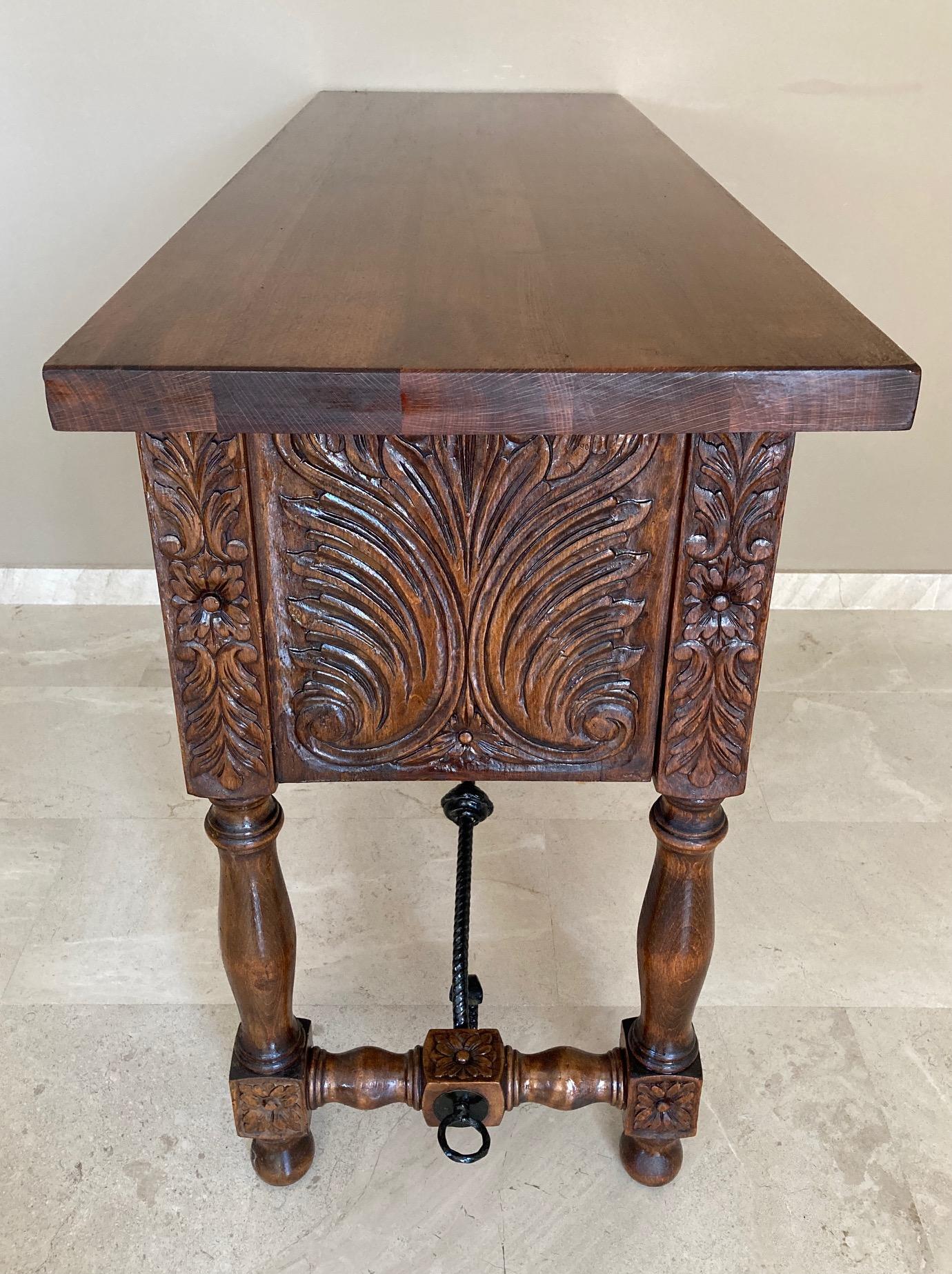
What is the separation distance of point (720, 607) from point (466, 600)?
19 cm

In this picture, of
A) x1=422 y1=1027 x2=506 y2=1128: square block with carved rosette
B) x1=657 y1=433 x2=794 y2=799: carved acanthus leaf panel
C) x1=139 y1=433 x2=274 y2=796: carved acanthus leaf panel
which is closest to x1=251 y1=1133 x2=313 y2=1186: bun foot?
x1=422 y1=1027 x2=506 y2=1128: square block with carved rosette

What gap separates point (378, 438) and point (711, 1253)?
0.85 m

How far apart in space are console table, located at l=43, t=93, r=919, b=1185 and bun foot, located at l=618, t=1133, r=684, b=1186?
3 centimetres

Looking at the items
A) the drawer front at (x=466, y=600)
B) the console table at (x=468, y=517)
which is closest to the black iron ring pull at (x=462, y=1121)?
the console table at (x=468, y=517)

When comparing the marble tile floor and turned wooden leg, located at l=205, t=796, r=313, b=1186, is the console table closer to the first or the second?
turned wooden leg, located at l=205, t=796, r=313, b=1186

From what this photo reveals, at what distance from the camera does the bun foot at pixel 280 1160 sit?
1181 mm

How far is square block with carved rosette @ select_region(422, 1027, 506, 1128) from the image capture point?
1.09 metres

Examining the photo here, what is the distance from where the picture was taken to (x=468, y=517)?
0.84 metres

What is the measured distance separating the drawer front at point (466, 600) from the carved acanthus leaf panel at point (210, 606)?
0.06 feet

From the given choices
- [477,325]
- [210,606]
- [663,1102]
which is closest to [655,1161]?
[663,1102]

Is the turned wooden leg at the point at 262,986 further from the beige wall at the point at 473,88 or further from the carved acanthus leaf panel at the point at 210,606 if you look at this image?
the beige wall at the point at 473,88

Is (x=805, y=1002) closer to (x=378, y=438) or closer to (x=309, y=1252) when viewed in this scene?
(x=309, y=1252)

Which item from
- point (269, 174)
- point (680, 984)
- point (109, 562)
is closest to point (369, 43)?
point (269, 174)

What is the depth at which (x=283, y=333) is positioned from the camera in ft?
2.57
